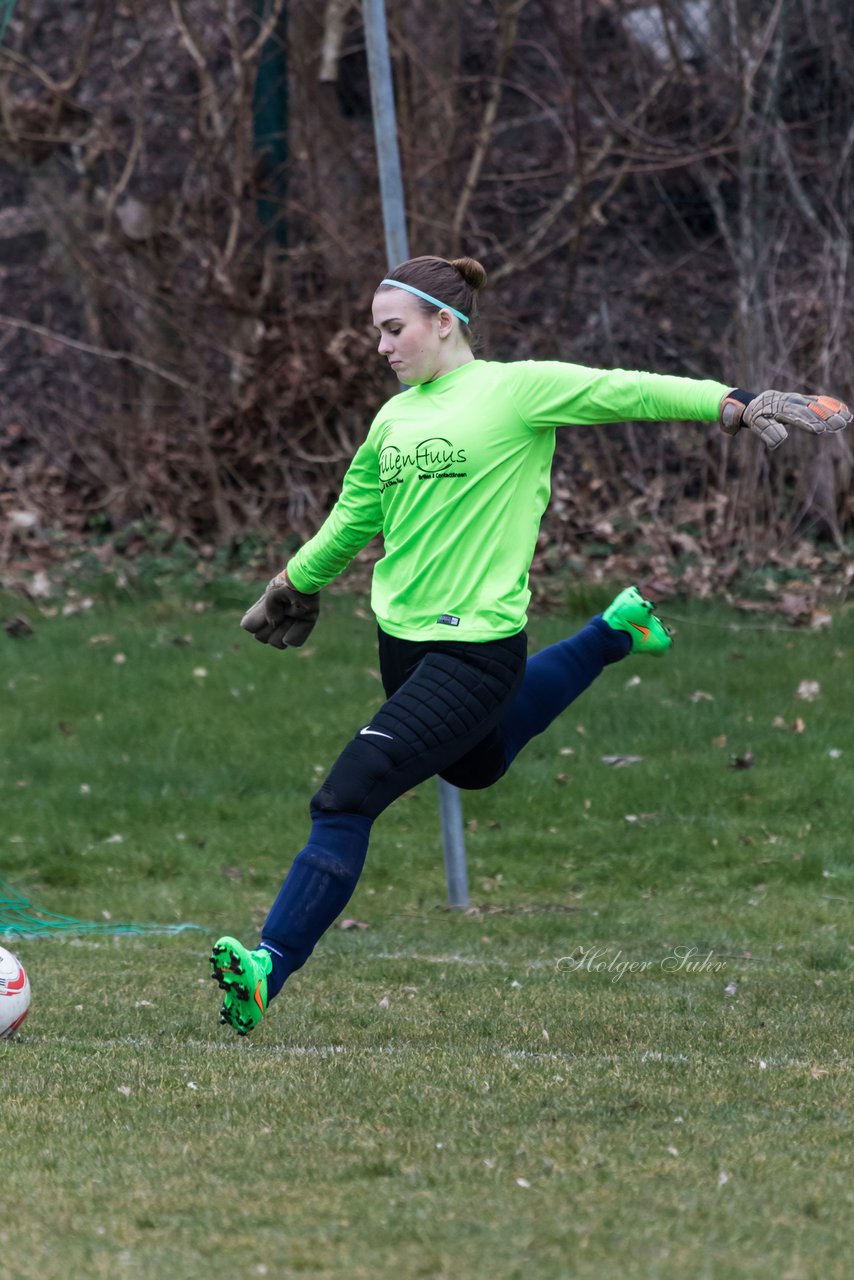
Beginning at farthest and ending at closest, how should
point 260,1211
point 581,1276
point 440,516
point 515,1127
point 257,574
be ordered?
1. point 257,574
2. point 440,516
3. point 515,1127
4. point 260,1211
5. point 581,1276

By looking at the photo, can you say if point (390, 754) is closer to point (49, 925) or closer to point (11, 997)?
point (11, 997)

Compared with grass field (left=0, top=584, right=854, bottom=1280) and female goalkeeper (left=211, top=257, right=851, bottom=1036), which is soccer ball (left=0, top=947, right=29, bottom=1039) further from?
female goalkeeper (left=211, top=257, right=851, bottom=1036)

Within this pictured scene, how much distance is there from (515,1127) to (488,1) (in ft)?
41.6

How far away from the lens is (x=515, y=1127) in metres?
3.84

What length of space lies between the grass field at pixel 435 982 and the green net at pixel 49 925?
17 centimetres

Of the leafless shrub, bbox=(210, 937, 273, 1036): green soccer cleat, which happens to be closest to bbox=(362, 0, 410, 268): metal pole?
bbox=(210, 937, 273, 1036): green soccer cleat

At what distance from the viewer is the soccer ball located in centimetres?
492

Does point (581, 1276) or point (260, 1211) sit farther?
point (260, 1211)

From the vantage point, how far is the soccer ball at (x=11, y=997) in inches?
194

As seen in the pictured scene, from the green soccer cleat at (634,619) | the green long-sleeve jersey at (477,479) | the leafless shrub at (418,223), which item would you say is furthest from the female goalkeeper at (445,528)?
the leafless shrub at (418,223)

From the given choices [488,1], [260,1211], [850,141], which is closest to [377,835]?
[260,1211]

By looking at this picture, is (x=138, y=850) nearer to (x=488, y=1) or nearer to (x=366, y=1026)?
(x=366, y=1026)

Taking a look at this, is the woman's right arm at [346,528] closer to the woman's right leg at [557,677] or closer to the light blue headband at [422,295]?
the light blue headband at [422,295]

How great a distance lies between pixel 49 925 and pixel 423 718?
143 inches
